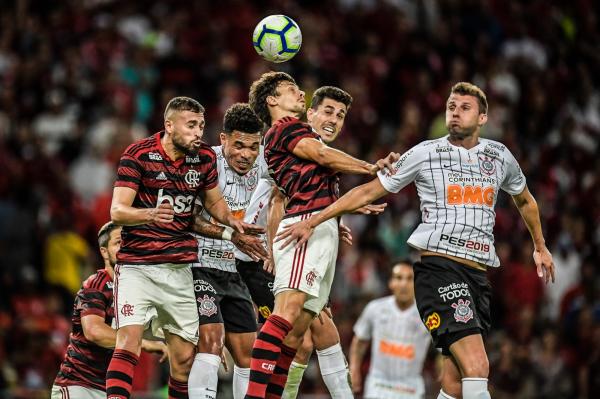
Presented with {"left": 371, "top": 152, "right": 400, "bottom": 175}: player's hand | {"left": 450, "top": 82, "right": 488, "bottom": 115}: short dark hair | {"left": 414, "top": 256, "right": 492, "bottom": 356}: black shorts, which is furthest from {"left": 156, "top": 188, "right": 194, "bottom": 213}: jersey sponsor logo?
{"left": 450, "top": 82, "right": 488, "bottom": 115}: short dark hair

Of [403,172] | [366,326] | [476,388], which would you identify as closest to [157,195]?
[403,172]

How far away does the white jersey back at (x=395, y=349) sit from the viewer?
40.0 feet

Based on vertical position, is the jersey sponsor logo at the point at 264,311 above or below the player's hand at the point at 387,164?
below

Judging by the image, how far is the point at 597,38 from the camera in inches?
854

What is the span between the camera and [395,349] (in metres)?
12.3

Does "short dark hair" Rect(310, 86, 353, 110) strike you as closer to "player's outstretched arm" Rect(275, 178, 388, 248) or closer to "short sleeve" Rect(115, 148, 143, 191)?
"player's outstretched arm" Rect(275, 178, 388, 248)

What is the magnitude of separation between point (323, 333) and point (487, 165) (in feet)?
6.46

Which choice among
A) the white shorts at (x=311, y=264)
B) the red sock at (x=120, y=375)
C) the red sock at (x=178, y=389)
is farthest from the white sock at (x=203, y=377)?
the white shorts at (x=311, y=264)

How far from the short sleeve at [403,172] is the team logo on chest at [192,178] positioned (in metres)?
1.36

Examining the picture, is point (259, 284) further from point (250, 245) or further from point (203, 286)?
point (250, 245)

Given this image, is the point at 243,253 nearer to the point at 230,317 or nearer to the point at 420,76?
the point at 230,317

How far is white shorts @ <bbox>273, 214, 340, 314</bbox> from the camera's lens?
26.6ft

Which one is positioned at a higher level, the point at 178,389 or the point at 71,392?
the point at 178,389

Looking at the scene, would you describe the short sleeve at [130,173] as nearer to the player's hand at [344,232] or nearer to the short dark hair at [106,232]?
the short dark hair at [106,232]
